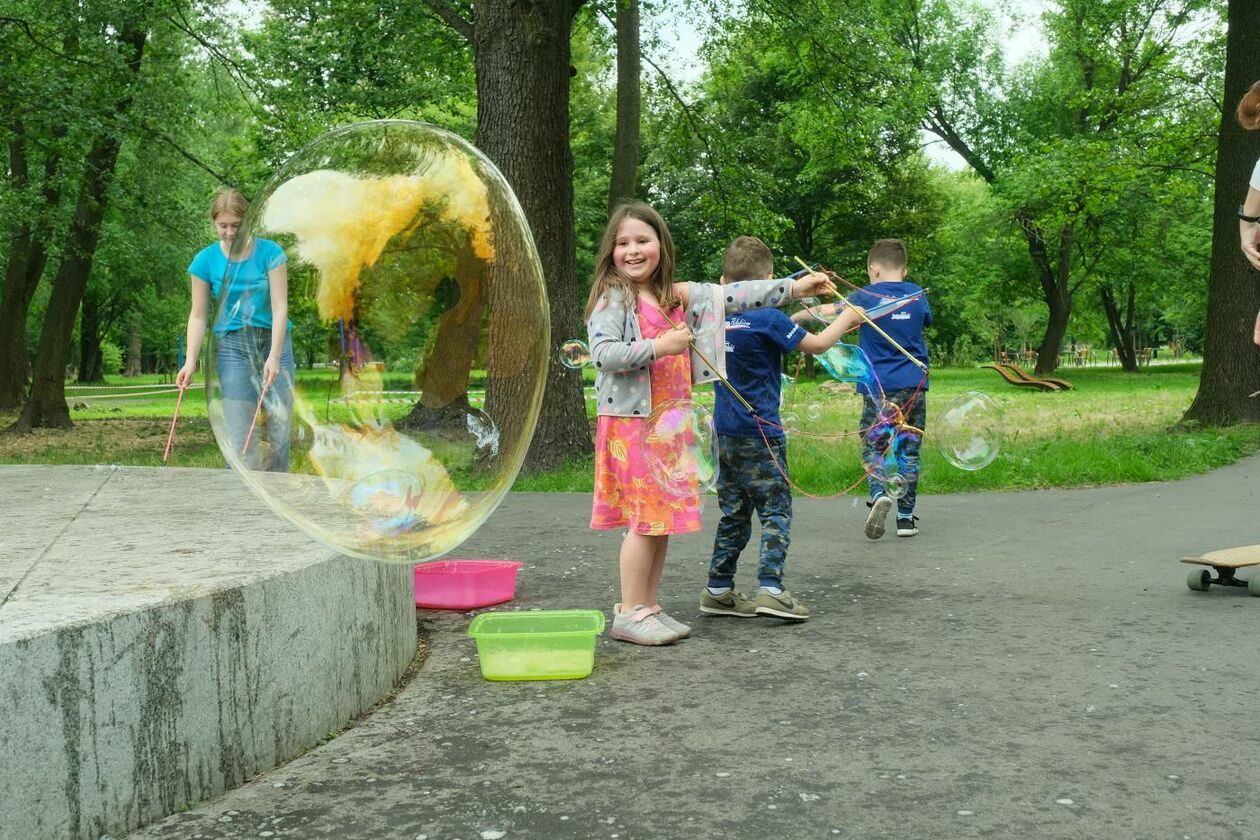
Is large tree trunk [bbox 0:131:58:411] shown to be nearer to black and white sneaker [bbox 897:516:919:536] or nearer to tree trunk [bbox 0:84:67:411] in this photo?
tree trunk [bbox 0:84:67:411]

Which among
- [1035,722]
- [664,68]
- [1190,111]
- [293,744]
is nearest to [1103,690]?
[1035,722]

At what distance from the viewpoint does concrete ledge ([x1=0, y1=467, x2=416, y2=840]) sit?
116 inches

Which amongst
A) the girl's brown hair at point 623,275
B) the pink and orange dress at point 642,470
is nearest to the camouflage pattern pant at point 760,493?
the pink and orange dress at point 642,470

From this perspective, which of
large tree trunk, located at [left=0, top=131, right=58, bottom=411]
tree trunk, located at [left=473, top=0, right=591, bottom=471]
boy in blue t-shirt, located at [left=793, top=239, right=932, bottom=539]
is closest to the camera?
boy in blue t-shirt, located at [left=793, top=239, right=932, bottom=539]

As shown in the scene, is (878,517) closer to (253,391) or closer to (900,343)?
(900,343)

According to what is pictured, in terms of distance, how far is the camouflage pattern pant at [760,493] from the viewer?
18.6 ft

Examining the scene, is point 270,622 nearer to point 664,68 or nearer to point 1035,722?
point 1035,722

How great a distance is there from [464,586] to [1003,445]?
8.71 m

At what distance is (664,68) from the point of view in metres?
20.3

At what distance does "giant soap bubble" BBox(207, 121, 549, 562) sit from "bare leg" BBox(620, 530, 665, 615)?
104 centimetres

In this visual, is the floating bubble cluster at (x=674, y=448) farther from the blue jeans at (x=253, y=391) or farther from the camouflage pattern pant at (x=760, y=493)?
the blue jeans at (x=253, y=391)

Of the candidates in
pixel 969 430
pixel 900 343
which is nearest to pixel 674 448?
pixel 969 430

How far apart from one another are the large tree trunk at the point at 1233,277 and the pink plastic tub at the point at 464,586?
10.9 m

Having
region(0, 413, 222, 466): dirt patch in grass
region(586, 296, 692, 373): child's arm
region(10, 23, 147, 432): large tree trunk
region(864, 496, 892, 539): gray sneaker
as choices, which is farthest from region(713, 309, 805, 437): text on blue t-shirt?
region(10, 23, 147, 432): large tree trunk
